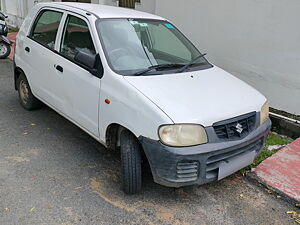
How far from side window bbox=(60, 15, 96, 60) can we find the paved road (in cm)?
123

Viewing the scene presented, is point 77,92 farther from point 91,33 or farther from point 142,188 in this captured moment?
point 142,188

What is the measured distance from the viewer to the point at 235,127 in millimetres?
3074

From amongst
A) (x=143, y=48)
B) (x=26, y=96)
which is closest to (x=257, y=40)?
(x=143, y=48)

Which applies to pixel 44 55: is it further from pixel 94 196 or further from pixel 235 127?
pixel 235 127

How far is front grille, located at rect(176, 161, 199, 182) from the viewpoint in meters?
2.86

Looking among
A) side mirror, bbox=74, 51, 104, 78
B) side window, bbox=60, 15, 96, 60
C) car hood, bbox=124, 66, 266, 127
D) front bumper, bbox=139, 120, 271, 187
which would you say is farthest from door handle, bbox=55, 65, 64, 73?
front bumper, bbox=139, 120, 271, 187

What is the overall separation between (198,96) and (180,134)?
0.54 meters

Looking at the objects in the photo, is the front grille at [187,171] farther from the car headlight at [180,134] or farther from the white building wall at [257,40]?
the white building wall at [257,40]

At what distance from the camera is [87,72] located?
3580mm

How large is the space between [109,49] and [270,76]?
2.80 m

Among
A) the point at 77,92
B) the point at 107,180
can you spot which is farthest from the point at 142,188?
the point at 77,92

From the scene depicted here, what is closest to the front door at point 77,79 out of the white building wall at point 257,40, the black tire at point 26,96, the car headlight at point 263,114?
the black tire at point 26,96

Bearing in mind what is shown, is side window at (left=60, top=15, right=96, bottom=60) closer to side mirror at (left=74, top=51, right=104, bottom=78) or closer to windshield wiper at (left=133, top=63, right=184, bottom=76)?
side mirror at (left=74, top=51, right=104, bottom=78)

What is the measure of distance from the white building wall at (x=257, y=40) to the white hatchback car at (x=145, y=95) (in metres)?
1.47
